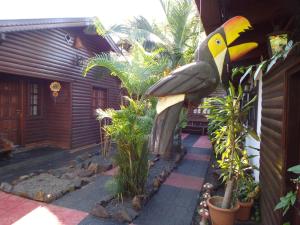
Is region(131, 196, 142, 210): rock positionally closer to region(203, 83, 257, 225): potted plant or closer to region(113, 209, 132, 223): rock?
region(113, 209, 132, 223): rock

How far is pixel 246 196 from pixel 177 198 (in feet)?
3.88

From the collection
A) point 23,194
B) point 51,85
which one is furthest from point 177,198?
point 51,85

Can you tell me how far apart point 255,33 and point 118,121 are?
7.66 ft

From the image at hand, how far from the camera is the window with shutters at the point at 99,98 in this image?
30.7 ft

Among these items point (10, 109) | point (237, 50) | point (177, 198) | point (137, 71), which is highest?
point (137, 71)

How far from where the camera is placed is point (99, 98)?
9773mm

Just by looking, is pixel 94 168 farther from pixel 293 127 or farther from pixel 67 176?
pixel 293 127

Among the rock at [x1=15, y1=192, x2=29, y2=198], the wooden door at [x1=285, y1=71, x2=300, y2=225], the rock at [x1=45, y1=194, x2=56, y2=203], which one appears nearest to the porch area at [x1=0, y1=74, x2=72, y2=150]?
the rock at [x1=15, y1=192, x2=29, y2=198]

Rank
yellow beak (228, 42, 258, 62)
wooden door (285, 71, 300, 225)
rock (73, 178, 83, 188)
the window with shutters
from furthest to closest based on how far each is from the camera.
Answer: the window with shutters < rock (73, 178, 83, 188) < wooden door (285, 71, 300, 225) < yellow beak (228, 42, 258, 62)

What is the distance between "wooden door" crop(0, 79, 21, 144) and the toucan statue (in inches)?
276

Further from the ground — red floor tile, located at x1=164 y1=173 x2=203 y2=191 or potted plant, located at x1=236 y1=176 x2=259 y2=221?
potted plant, located at x1=236 y1=176 x2=259 y2=221

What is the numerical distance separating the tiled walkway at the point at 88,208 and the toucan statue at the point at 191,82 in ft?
9.56

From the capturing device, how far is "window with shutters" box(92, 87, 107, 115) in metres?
9.35

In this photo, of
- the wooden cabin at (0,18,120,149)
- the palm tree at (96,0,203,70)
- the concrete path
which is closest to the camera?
the concrete path
